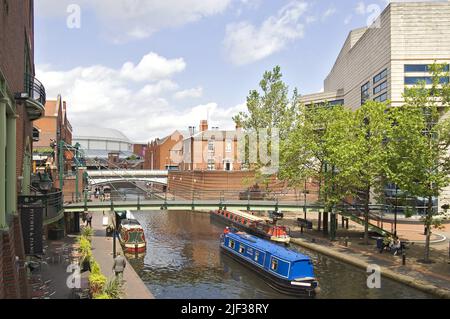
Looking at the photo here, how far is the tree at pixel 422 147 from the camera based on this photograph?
940 inches

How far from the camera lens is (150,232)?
4422cm

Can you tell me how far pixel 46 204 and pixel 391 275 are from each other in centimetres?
1897

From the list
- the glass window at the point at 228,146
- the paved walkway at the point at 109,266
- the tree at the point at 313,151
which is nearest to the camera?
the paved walkway at the point at 109,266

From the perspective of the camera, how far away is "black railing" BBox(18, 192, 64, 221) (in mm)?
18062

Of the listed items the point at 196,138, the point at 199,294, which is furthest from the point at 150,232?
the point at 196,138

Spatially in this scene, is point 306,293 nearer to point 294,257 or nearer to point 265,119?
point 294,257

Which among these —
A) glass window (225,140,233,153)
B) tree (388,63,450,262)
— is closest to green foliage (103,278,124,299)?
tree (388,63,450,262)

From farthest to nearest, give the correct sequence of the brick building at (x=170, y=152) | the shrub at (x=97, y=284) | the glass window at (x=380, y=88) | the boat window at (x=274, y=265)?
the brick building at (x=170, y=152) → the glass window at (x=380, y=88) → the boat window at (x=274, y=265) → the shrub at (x=97, y=284)

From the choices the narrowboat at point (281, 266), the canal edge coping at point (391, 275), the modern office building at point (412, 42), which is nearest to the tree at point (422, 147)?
the canal edge coping at point (391, 275)

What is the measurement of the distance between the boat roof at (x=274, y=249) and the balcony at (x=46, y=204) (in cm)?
1250

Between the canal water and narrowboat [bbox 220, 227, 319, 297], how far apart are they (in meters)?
0.51

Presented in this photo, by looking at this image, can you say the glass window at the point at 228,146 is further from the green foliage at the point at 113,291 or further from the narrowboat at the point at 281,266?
the green foliage at the point at 113,291

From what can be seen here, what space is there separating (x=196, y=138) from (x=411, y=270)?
66.9 metres

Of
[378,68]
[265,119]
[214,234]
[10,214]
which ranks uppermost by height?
[378,68]
